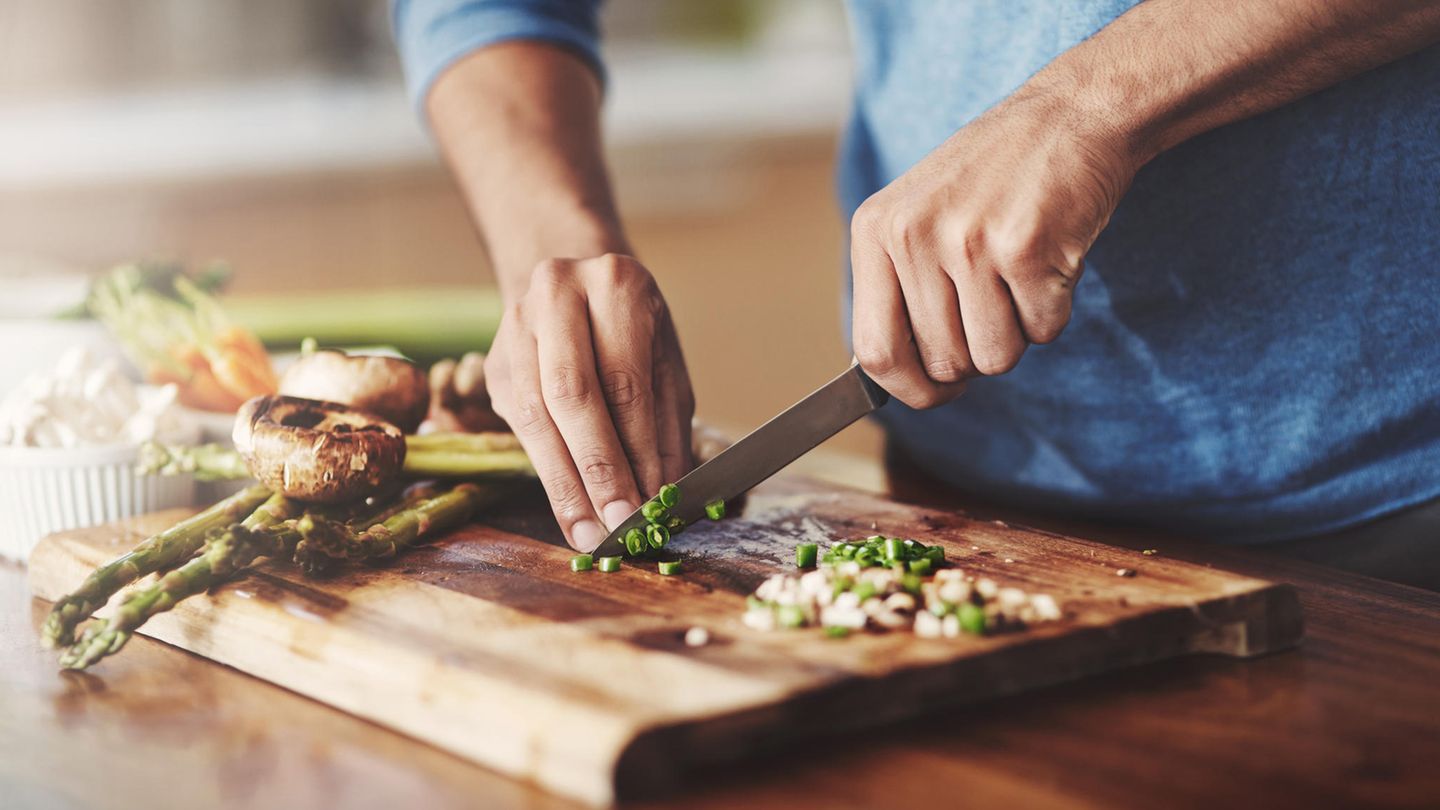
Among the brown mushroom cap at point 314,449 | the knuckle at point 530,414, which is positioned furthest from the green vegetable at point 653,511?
the brown mushroom cap at point 314,449

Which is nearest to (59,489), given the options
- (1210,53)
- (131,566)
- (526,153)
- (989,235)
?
(131,566)

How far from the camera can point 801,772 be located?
577 mm

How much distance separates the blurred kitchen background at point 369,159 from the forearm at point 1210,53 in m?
1.68

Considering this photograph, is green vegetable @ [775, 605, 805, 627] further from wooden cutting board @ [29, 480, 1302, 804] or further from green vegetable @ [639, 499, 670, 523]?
green vegetable @ [639, 499, 670, 523]

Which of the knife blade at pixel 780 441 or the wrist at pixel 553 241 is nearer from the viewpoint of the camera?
the knife blade at pixel 780 441

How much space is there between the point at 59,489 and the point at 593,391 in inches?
16.4

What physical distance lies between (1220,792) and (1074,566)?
0.27 metres

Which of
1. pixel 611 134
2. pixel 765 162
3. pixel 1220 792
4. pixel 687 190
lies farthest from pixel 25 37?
pixel 1220 792

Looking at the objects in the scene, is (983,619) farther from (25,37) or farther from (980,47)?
(25,37)

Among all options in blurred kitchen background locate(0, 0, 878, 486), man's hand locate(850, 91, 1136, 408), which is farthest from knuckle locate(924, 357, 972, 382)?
blurred kitchen background locate(0, 0, 878, 486)

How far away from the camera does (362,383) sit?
1.04 metres

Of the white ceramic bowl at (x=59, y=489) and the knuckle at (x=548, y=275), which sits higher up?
the knuckle at (x=548, y=275)

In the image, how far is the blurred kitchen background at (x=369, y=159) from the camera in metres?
2.94

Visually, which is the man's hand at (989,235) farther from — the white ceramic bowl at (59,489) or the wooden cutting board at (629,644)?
the white ceramic bowl at (59,489)
